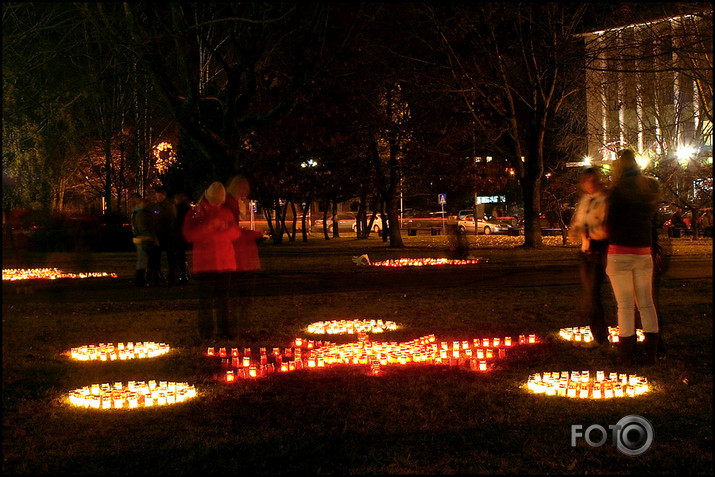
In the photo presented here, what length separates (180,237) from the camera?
50.9 ft

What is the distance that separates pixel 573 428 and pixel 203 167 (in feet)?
117

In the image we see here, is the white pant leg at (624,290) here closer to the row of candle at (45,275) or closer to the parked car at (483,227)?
the row of candle at (45,275)

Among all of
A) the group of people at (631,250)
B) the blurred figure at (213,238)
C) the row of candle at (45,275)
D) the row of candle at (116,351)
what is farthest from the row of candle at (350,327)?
the row of candle at (45,275)

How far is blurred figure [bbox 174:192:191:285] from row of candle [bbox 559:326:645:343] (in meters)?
6.16

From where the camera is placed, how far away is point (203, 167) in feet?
131

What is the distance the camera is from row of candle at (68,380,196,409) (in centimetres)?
673

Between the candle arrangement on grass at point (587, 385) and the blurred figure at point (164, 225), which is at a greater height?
the blurred figure at point (164, 225)

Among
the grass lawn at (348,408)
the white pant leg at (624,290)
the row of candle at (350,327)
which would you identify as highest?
the white pant leg at (624,290)

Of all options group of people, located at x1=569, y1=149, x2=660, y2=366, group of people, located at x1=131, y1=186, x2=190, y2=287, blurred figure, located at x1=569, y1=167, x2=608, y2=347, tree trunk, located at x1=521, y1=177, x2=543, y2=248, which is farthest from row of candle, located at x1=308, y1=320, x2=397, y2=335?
tree trunk, located at x1=521, y1=177, x2=543, y2=248

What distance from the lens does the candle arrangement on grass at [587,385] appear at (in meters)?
6.73

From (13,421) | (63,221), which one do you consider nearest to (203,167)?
(63,221)

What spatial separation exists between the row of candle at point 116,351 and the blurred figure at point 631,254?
537cm

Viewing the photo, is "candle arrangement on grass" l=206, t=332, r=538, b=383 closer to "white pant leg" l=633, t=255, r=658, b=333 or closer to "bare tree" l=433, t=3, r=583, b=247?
"white pant leg" l=633, t=255, r=658, b=333

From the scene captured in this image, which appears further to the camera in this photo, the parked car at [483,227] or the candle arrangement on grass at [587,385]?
the parked car at [483,227]
